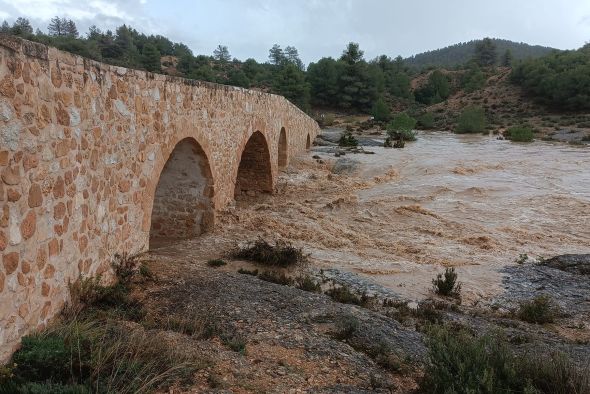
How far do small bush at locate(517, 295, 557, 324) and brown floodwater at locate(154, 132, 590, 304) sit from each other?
0.90 m

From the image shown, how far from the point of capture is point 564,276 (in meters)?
8.25

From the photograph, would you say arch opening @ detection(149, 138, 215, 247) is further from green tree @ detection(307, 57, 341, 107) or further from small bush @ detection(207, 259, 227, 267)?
green tree @ detection(307, 57, 341, 107)

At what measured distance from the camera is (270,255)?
8156 mm

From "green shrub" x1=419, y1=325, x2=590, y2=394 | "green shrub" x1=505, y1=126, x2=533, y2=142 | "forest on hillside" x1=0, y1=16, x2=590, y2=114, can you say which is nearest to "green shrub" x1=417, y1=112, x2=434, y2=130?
"forest on hillside" x1=0, y1=16, x2=590, y2=114

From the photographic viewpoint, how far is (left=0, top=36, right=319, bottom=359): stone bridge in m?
3.32

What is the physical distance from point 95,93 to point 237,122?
20.6 feet

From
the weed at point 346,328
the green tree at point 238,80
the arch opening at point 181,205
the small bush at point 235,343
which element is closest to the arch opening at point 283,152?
the arch opening at point 181,205

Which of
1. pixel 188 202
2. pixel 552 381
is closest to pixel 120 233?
pixel 188 202

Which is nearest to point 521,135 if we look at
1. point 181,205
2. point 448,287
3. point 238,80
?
point 448,287

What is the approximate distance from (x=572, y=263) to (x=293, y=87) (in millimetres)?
41452

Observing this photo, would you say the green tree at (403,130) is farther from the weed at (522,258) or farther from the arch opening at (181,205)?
the arch opening at (181,205)

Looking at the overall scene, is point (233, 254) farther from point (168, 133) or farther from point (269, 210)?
point (269, 210)

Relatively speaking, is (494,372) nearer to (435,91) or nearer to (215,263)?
(215,263)

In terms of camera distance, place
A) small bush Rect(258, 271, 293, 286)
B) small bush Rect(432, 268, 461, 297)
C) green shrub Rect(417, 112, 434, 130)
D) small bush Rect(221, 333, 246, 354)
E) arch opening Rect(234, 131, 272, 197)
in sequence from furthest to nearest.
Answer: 1. green shrub Rect(417, 112, 434, 130)
2. arch opening Rect(234, 131, 272, 197)
3. small bush Rect(432, 268, 461, 297)
4. small bush Rect(258, 271, 293, 286)
5. small bush Rect(221, 333, 246, 354)
